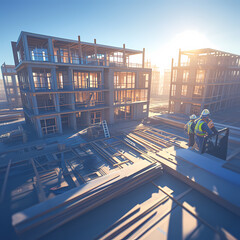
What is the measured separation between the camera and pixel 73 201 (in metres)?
5.58

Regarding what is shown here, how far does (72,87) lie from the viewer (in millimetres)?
17172

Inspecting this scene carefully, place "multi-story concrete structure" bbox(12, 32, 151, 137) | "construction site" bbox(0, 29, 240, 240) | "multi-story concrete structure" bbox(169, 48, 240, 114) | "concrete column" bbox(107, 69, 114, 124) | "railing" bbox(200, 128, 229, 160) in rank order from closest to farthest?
1. "construction site" bbox(0, 29, 240, 240)
2. "railing" bbox(200, 128, 229, 160)
3. "multi-story concrete structure" bbox(12, 32, 151, 137)
4. "concrete column" bbox(107, 69, 114, 124)
5. "multi-story concrete structure" bbox(169, 48, 240, 114)

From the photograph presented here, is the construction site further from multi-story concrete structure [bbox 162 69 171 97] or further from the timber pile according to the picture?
multi-story concrete structure [bbox 162 69 171 97]

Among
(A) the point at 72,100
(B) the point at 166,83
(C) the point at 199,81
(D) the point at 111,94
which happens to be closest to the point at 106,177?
(A) the point at 72,100

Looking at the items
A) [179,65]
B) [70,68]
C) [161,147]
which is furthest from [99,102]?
[179,65]

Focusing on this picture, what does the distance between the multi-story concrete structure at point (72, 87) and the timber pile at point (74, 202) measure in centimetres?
1217

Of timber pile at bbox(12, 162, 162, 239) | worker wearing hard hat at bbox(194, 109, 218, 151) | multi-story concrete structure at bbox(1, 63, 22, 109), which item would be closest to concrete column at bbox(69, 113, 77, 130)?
timber pile at bbox(12, 162, 162, 239)

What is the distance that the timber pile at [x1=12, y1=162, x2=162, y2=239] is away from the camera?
4742mm

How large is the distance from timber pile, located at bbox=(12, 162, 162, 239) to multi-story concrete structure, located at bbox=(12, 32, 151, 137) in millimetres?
12174

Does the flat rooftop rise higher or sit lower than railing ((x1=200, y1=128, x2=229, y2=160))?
lower

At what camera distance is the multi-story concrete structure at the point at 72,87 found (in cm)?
1612

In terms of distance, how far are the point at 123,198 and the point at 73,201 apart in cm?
211

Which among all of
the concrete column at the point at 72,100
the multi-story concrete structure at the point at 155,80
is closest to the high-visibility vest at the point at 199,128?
the concrete column at the point at 72,100

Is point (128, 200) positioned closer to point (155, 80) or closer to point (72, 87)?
point (72, 87)
